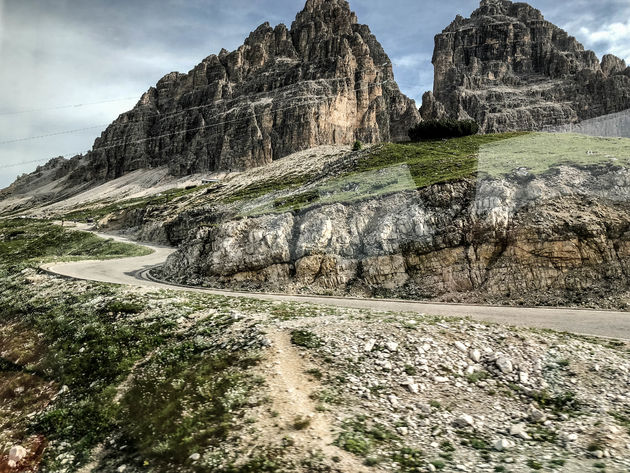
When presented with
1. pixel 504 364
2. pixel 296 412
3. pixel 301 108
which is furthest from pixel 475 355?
pixel 301 108

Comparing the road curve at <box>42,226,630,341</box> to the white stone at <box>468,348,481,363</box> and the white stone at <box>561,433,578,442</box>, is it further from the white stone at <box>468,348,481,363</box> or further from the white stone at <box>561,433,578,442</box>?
the white stone at <box>561,433,578,442</box>

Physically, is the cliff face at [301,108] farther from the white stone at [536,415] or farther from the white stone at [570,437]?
the white stone at [570,437]

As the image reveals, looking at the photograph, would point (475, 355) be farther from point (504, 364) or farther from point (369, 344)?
point (369, 344)

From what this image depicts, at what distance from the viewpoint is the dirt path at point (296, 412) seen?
8.90 m

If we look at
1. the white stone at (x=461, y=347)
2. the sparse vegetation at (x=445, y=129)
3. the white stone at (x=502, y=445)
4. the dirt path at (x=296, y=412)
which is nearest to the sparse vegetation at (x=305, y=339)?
the dirt path at (x=296, y=412)

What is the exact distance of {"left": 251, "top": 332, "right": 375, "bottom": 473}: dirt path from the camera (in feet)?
29.2

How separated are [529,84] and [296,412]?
218m

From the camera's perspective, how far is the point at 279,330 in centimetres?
1602

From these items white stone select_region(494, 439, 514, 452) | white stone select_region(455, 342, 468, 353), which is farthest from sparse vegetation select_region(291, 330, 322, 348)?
white stone select_region(494, 439, 514, 452)

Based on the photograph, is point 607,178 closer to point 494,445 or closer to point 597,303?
point 597,303

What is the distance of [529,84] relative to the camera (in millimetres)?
181750

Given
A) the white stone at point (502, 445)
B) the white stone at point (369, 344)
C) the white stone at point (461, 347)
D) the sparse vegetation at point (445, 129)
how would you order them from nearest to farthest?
the white stone at point (502, 445) < the white stone at point (461, 347) < the white stone at point (369, 344) < the sparse vegetation at point (445, 129)

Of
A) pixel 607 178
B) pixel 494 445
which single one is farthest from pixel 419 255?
pixel 494 445

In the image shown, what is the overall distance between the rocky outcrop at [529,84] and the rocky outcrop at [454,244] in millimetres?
137179
